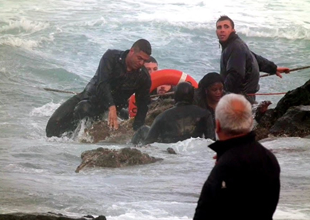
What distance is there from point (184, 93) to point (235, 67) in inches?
38.6

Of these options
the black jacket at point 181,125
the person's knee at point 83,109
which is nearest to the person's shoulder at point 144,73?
the person's knee at point 83,109

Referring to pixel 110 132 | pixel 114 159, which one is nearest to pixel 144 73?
pixel 110 132

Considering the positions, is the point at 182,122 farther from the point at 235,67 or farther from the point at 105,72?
the point at 105,72

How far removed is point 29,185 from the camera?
23.2 ft

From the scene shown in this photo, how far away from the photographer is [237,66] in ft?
32.0

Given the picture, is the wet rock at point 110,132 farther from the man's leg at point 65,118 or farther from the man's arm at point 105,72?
the man's arm at point 105,72

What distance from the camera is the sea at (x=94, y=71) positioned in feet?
21.2

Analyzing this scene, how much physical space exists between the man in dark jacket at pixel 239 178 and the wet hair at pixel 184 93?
5.35 metres

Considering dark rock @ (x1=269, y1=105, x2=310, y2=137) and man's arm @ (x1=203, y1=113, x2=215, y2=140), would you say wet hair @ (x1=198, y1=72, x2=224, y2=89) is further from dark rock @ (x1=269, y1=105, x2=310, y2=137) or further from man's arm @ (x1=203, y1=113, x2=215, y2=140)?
dark rock @ (x1=269, y1=105, x2=310, y2=137)

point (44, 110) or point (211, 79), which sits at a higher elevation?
point (211, 79)

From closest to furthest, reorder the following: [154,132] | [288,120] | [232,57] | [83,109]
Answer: [154,132]
[288,120]
[232,57]
[83,109]

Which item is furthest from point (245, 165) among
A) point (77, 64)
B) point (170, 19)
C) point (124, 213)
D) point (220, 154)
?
point (170, 19)

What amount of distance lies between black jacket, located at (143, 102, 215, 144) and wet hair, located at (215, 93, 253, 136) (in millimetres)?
5305

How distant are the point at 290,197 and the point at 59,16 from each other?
23.5m
